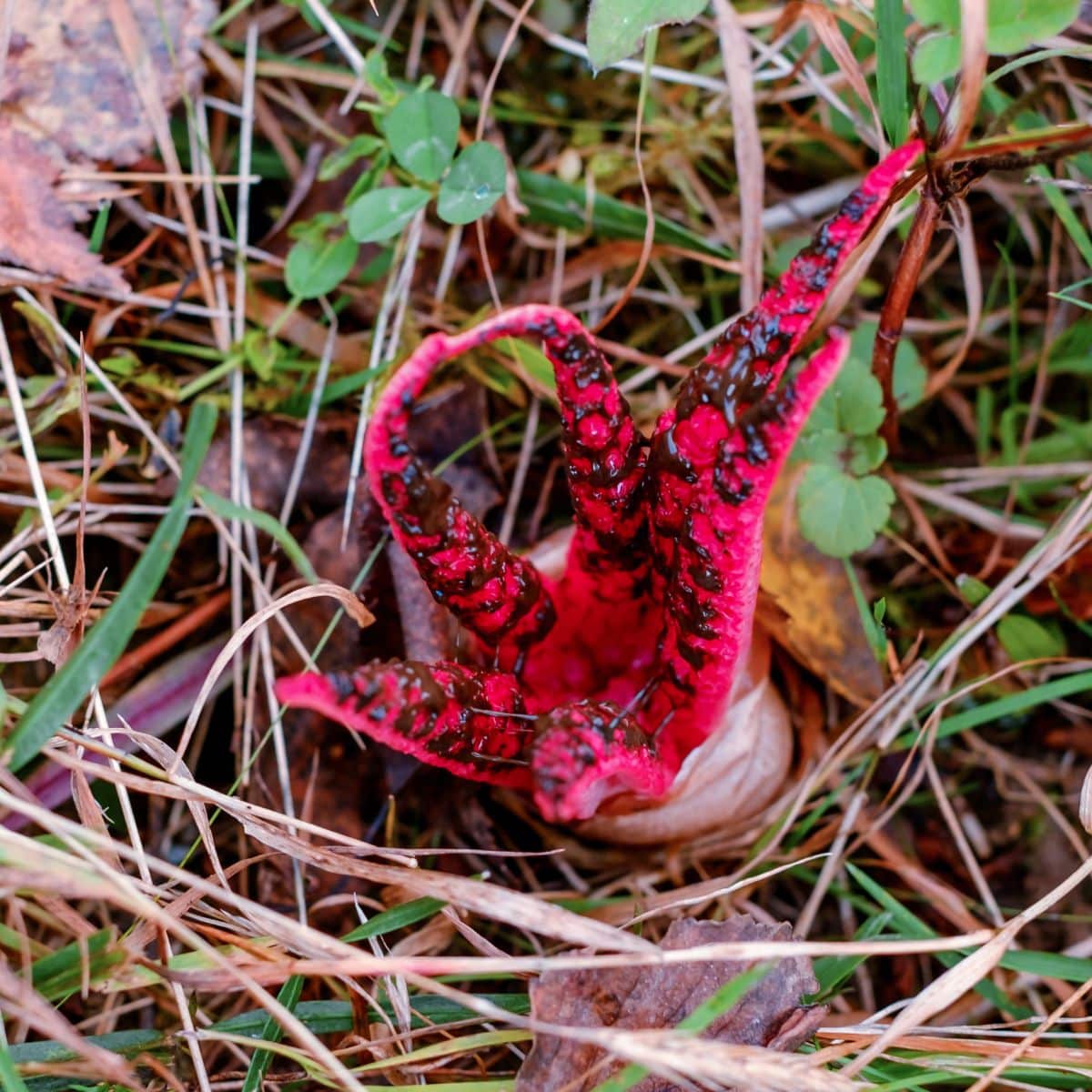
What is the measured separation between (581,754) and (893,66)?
3.99ft

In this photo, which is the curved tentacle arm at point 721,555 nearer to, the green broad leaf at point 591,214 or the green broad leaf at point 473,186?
the green broad leaf at point 473,186

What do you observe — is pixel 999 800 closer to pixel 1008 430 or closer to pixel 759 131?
pixel 1008 430

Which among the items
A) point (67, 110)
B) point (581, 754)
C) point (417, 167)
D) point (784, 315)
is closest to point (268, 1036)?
point (581, 754)

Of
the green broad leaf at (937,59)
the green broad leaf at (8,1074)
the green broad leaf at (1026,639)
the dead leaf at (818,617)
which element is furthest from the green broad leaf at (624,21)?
the green broad leaf at (8,1074)

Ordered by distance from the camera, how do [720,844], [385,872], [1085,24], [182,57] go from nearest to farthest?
1. [385,872]
2. [1085,24]
3. [720,844]
4. [182,57]

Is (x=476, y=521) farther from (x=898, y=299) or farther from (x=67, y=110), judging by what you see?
(x=67, y=110)

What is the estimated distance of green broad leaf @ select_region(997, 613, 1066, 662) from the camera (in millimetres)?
2227

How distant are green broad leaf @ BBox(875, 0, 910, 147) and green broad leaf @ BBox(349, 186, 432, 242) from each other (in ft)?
2.69

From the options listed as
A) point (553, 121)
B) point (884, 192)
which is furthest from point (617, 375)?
point (884, 192)

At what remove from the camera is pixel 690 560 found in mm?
1462

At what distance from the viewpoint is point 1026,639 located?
223 centimetres

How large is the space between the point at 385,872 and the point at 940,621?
1399 millimetres

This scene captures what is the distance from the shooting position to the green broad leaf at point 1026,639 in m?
2.23

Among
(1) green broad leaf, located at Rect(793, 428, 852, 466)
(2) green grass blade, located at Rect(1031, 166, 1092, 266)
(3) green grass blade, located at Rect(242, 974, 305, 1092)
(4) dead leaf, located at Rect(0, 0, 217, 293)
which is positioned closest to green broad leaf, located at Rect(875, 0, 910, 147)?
(2) green grass blade, located at Rect(1031, 166, 1092, 266)
